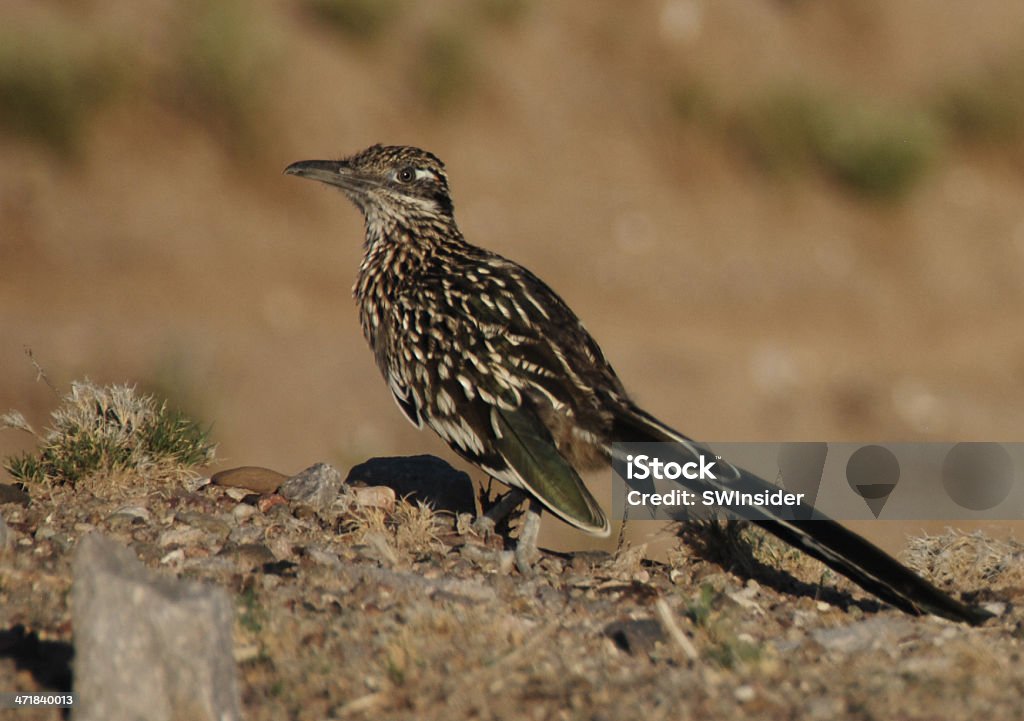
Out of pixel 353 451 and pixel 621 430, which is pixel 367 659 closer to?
pixel 621 430

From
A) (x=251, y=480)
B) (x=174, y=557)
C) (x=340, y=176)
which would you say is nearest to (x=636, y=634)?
(x=174, y=557)

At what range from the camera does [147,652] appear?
3846mm

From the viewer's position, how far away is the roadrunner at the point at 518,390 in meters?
5.57

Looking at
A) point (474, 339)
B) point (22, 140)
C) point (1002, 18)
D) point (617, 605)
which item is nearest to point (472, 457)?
point (474, 339)

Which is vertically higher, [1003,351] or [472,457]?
[1003,351]

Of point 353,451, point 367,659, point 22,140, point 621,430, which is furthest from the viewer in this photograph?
point 22,140

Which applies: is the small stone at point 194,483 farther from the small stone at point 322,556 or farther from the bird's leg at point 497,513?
the bird's leg at point 497,513

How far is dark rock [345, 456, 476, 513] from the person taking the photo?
284 inches

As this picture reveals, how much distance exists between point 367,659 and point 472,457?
6.32 ft

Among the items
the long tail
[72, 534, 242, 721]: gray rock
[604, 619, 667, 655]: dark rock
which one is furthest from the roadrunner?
[72, 534, 242, 721]: gray rock

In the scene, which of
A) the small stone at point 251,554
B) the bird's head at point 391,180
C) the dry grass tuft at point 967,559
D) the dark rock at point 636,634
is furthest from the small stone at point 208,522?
the dry grass tuft at point 967,559

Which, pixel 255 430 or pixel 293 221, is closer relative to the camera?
pixel 255 430

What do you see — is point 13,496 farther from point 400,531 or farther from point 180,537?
point 400,531

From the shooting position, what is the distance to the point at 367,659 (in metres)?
4.66
